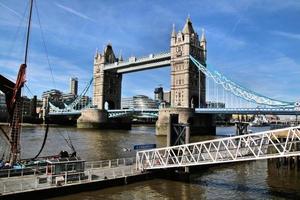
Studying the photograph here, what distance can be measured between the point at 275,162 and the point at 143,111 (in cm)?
6777

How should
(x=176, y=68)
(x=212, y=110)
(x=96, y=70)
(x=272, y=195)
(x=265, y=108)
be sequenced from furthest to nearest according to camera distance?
(x=96, y=70), (x=176, y=68), (x=212, y=110), (x=265, y=108), (x=272, y=195)

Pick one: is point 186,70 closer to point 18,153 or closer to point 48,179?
point 18,153

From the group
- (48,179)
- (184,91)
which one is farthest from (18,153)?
(184,91)

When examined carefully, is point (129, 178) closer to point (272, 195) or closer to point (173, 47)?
point (272, 195)

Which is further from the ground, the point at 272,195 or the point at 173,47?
the point at 173,47

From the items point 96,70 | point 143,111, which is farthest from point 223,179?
point 96,70

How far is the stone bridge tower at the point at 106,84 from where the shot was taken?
133625mm

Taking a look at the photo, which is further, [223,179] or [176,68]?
[176,68]

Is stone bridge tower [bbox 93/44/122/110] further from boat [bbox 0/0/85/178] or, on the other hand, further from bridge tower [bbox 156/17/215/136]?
boat [bbox 0/0/85/178]

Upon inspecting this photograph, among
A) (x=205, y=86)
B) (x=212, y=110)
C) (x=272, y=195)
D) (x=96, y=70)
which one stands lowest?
(x=272, y=195)

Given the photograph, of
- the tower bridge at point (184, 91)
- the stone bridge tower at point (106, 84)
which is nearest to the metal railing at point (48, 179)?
the tower bridge at point (184, 91)

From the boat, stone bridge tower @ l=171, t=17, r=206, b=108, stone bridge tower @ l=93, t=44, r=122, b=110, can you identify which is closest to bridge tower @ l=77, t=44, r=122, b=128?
stone bridge tower @ l=93, t=44, r=122, b=110

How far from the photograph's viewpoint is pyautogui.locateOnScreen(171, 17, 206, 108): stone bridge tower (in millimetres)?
98938

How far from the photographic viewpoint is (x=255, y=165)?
122 feet
